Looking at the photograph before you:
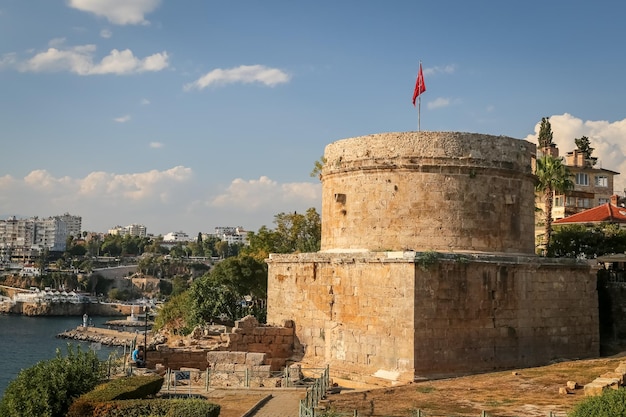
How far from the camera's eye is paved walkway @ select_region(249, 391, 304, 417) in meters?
14.7

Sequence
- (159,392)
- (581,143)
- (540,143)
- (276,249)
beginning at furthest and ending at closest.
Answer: (581,143)
(540,143)
(276,249)
(159,392)

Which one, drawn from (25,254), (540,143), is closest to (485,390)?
(540,143)

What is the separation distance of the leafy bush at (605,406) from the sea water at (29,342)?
36.0 m

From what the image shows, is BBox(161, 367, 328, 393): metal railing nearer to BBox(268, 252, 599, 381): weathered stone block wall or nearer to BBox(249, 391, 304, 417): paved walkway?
BBox(249, 391, 304, 417): paved walkway

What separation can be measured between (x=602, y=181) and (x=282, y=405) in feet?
147

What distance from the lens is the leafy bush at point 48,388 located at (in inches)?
561

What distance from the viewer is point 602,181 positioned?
172 ft

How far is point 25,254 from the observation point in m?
194

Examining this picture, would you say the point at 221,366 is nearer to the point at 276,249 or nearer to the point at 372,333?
the point at 372,333

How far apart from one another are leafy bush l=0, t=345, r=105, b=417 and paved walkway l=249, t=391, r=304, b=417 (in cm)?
430

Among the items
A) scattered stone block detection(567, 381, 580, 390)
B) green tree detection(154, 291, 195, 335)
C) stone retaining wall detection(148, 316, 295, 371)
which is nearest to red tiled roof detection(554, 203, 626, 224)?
stone retaining wall detection(148, 316, 295, 371)

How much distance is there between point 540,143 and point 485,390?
42.5 m

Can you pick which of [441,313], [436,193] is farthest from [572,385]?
[436,193]

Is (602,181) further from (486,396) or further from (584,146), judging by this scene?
(486,396)
